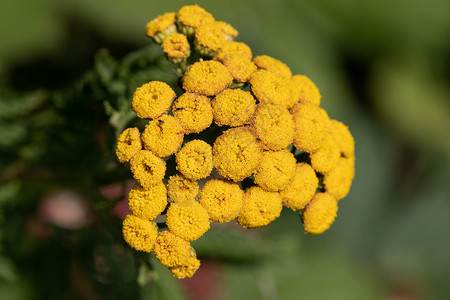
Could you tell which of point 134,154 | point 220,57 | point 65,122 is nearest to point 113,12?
point 65,122

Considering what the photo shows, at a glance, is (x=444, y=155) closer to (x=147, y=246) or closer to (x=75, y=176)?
(x=75, y=176)

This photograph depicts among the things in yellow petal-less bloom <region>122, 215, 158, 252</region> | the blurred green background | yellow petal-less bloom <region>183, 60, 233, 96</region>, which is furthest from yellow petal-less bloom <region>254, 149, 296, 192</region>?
the blurred green background

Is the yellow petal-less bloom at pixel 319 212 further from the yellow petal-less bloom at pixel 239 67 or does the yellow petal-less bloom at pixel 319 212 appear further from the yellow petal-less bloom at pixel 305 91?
the yellow petal-less bloom at pixel 239 67

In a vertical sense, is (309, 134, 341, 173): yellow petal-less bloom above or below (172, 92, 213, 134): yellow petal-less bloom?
above

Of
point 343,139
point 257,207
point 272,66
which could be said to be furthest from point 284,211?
point 257,207

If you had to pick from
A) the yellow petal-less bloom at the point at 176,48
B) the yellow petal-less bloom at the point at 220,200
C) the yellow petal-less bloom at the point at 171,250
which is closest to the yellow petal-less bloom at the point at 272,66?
the yellow petal-less bloom at the point at 176,48

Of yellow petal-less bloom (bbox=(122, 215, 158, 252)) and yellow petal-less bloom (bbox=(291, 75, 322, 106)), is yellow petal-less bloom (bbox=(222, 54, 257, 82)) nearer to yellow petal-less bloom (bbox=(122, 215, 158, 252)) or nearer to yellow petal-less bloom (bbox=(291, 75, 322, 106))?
yellow petal-less bloom (bbox=(291, 75, 322, 106))
